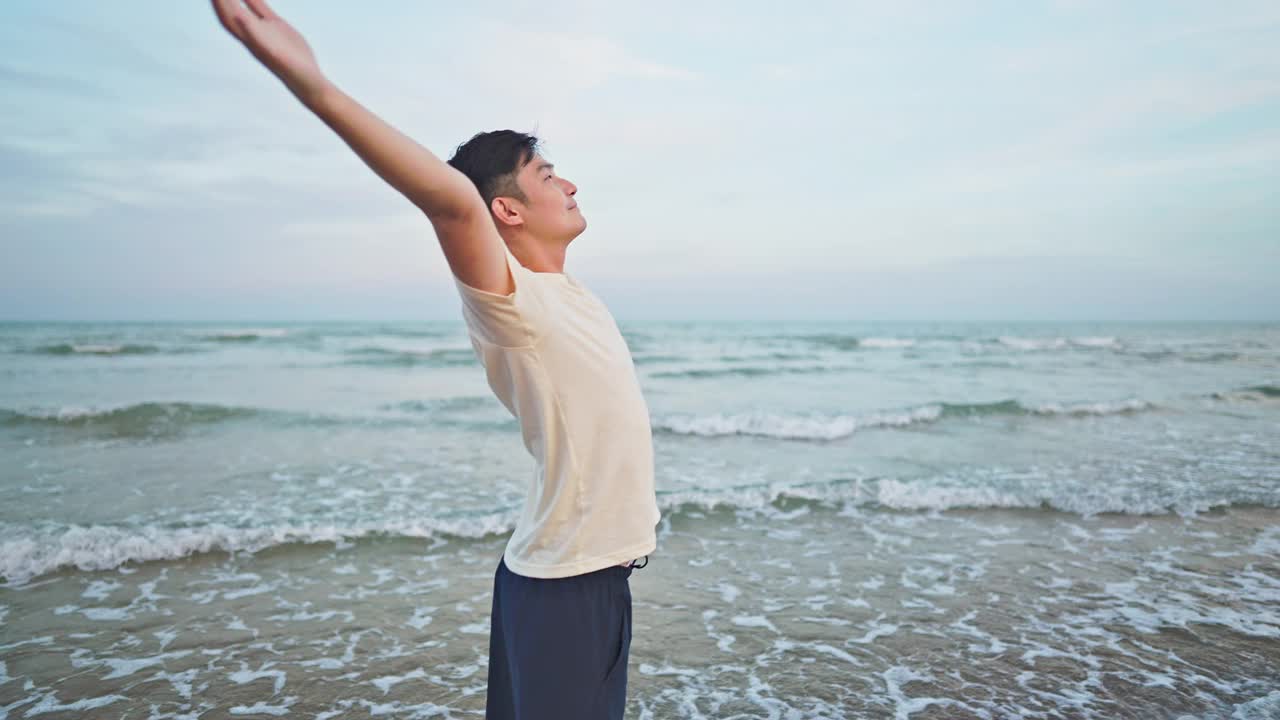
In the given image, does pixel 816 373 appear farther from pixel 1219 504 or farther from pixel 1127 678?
pixel 1127 678

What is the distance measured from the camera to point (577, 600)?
170 centimetres

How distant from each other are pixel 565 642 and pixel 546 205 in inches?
40.2

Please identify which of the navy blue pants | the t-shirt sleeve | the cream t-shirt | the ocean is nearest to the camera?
the t-shirt sleeve

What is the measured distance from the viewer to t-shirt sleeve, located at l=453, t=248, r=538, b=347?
142cm

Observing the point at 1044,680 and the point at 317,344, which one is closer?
the point at 1044,680

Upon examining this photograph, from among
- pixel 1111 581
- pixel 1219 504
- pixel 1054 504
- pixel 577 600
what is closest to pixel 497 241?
pixel 577 600

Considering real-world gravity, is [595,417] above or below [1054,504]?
above

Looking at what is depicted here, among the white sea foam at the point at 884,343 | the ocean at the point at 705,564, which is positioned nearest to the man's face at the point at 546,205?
the ocean at the point at 705,564

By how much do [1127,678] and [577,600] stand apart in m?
4.10

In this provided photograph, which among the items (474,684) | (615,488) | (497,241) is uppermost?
(497,241)

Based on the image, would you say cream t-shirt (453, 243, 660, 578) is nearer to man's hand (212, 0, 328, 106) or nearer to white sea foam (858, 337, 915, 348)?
man's hand (212, 0, 328, 106)

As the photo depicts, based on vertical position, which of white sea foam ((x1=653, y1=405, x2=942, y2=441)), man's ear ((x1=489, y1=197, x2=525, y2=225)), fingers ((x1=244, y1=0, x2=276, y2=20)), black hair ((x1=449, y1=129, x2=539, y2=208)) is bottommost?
white sea foam ((x1=653, y1=405, x2=942, y2=441))

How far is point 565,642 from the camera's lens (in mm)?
1704

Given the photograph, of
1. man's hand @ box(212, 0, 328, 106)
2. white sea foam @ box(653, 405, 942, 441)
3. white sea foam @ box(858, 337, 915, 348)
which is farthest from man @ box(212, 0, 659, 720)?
white sea foam @ box(858, 337, 915, 348)
